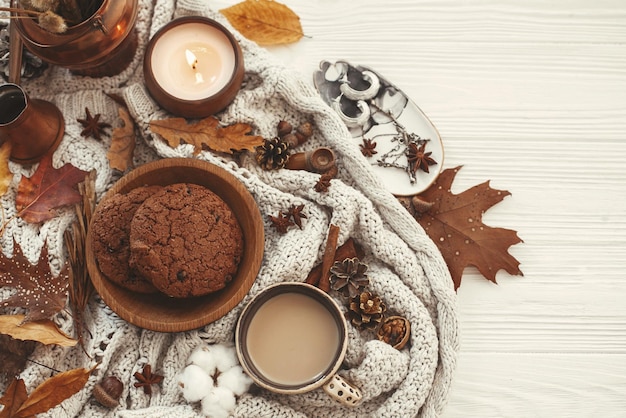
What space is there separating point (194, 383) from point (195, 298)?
0.54 ft

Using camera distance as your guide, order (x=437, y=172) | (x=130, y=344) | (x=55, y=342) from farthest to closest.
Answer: (x=437, y=172) < (x=130, y=344) < (x=55, y=342)

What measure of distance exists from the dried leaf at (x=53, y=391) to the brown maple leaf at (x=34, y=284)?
12 centimetres

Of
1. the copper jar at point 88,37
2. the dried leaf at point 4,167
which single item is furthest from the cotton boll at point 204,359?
the copper jar at point 88,37

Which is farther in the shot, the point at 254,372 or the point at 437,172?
the point at 437,172

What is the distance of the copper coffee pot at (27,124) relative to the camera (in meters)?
1.21

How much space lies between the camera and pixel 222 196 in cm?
125

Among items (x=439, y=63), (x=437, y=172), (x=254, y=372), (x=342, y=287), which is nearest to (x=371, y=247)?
(x=342, y=287)

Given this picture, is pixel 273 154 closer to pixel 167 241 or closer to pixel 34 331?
pixel 167 241

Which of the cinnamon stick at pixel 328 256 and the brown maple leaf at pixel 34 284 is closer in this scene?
the brown maple leaf at pixel 34 284

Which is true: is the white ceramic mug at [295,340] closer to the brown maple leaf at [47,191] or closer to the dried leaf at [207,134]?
the dried leaf at [207,134]

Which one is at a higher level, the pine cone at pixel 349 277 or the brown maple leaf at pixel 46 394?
the pine cone at pixel 349 277

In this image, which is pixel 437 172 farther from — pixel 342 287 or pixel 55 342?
pixel 55 342

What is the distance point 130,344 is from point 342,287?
45 cm

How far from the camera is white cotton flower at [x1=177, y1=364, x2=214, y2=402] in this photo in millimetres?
1208
